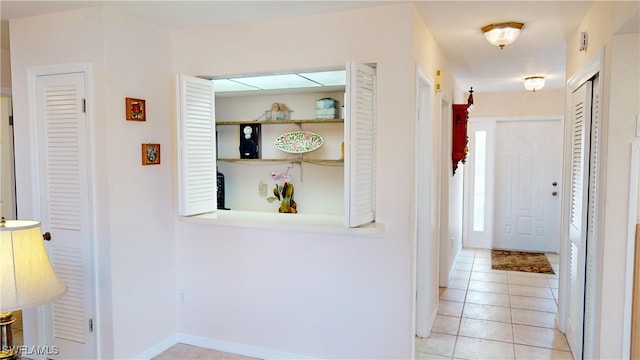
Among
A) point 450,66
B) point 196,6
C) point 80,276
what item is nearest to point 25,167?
point 80,276

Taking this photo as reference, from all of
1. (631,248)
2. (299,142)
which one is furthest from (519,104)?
(631,248)

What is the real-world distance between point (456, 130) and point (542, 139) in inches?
96.5

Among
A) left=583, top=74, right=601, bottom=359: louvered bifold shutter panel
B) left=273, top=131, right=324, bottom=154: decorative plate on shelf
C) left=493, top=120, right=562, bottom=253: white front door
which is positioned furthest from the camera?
left=493, top=120, right=562, bottom=253: white front door

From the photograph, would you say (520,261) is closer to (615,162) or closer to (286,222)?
(615,162)

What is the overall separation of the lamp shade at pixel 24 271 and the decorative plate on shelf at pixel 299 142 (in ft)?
7.72

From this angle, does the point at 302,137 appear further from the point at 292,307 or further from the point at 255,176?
the point at 292,307

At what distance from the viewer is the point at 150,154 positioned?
2.99 metres

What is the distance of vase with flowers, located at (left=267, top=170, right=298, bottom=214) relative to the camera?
3859 mm

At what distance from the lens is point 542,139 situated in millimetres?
6301

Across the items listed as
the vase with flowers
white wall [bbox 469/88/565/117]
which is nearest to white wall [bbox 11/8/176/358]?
the vase with flowers

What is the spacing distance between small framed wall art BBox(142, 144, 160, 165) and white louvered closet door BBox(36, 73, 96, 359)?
0.35m

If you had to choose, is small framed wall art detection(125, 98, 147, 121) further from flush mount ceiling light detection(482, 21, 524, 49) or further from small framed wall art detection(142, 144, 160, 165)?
flush mount ceiling light detection(482, 21, 524, 49)

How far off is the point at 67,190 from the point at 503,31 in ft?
10.2

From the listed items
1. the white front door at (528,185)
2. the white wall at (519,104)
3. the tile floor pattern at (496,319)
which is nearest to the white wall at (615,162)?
the tile floor pattern at (496,319)
